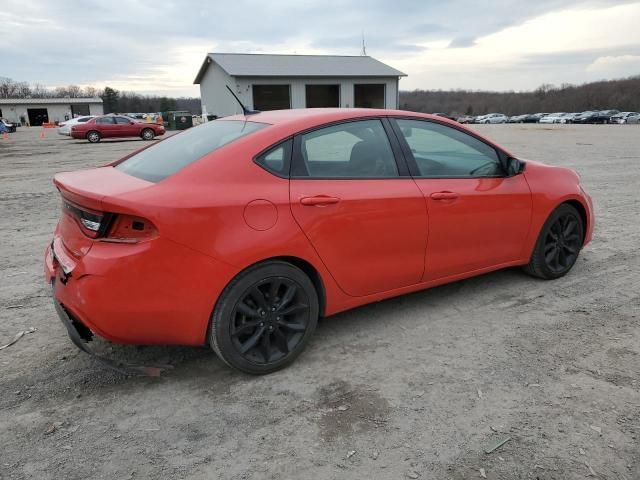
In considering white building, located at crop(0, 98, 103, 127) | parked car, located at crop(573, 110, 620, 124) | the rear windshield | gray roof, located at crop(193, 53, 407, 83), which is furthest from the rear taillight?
white building, located at crop(0, 98, 103, 127)

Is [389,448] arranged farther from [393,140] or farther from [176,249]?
[393,140]

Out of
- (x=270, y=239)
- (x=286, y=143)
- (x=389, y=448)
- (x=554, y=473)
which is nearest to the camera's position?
(x=554, y=473)

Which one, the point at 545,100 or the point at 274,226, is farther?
the point at 545,100

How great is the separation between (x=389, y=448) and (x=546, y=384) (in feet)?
3.74

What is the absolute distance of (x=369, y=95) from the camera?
3781cm

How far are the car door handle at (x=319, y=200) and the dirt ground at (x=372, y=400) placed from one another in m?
1.03

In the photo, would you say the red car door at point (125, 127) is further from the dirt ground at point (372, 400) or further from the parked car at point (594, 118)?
the parked car at point (594, 118)

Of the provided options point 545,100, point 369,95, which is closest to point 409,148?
point 369,95

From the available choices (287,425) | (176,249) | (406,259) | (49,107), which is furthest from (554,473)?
(49,107)

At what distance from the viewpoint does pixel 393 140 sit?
3.64 m

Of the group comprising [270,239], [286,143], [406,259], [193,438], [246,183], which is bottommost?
[193,438]

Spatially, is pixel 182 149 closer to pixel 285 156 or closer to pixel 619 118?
pixel 285 156

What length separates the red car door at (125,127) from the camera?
1133 inches

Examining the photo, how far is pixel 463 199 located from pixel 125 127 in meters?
28.7
